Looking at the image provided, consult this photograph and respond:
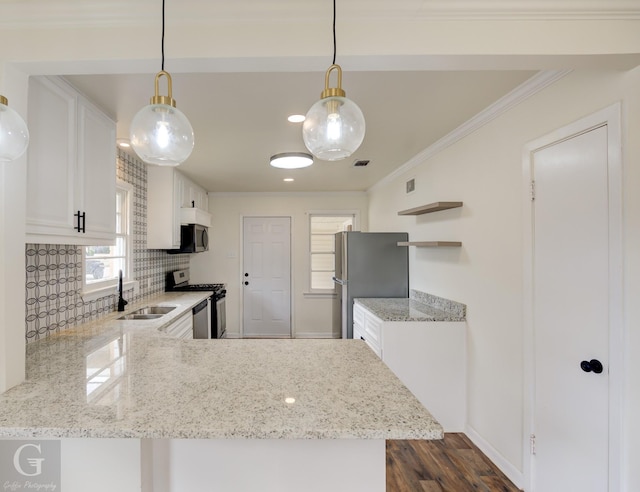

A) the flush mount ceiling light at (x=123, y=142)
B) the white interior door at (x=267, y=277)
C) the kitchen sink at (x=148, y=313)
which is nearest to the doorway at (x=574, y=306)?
the kitchen sink at (x=148, y=313)

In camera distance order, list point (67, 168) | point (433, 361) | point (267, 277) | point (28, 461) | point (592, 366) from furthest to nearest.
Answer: point (267, 277) < point (433, 361) < point (67, 168) < point (592, 366) < point (28, 461)

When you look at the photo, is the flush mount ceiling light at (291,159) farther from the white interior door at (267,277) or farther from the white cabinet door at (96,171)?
the white interior door at (267,277)

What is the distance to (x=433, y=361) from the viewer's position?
8.52 ft

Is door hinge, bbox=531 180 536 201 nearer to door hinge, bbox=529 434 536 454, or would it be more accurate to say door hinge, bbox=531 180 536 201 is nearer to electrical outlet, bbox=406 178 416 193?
door hinge, bbox=529 434 536 454

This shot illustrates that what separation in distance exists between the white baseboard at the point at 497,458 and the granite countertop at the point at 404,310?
87cm

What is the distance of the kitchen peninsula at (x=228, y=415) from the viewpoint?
0.97m

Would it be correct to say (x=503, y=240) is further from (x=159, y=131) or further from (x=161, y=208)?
(x=161, y=208)

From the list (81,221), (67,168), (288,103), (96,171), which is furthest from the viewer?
(288,103)

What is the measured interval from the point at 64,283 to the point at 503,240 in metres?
2.96

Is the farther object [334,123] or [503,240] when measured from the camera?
[503,240]

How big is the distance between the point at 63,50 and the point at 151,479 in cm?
167

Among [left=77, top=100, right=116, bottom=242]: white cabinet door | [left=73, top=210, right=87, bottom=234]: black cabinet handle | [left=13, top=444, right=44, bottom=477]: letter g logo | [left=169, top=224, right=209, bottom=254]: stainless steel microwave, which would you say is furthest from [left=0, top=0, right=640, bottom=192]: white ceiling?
[left=169, top=224, right=209, bottom=254]: stainless steel microwave

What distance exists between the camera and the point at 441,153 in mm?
2951

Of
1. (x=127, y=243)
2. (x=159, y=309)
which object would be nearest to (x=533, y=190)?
(x=159, y=309)
